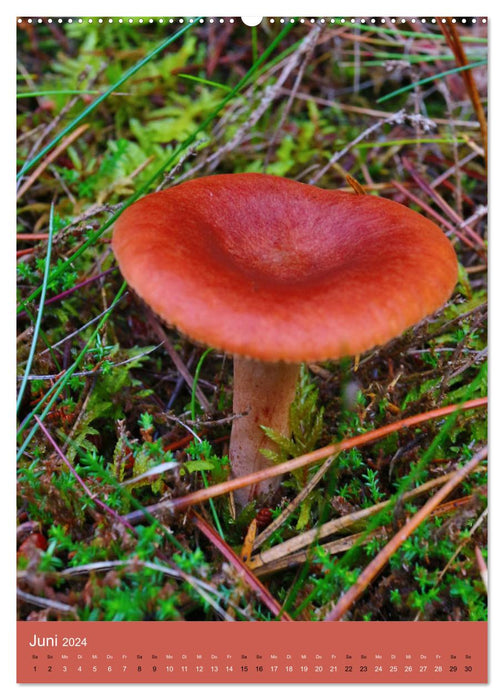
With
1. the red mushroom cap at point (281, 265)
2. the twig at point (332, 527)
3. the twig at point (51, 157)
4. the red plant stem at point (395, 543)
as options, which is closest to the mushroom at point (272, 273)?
the red mushroom cap at point (281, 265)

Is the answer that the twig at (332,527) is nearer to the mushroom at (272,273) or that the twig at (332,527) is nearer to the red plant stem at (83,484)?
the mushroom at (272,273)

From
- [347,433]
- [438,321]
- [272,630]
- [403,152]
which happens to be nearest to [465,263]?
[438,321]

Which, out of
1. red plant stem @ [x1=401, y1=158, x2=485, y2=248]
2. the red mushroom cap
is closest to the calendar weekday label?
the red mushroom cap

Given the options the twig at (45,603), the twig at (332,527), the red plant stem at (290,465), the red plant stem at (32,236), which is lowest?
the twig at (332,527)

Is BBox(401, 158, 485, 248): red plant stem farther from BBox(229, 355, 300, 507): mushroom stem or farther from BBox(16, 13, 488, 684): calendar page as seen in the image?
BBox(229, 355, 300, 507): mushroom stem

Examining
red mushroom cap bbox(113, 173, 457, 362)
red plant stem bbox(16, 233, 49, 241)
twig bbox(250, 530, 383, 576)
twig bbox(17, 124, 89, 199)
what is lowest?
twig bbox(250, 530, 383, 576)

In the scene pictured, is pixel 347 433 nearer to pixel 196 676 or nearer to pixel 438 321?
pixel 438 321

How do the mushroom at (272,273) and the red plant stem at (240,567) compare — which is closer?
the mushroom at (272,273)

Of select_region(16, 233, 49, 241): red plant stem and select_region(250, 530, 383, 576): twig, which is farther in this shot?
select_region(16, 233, 49, 241): red plant stem
